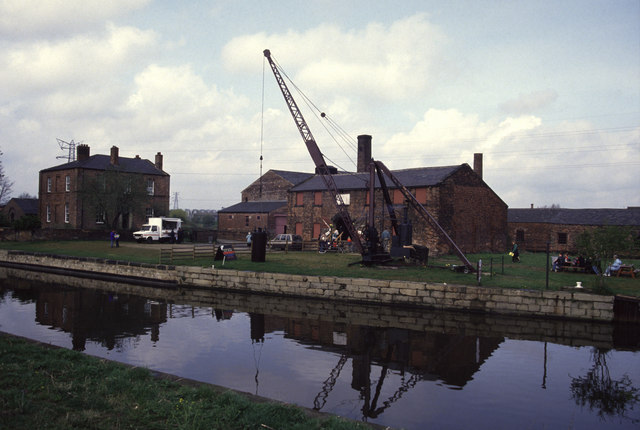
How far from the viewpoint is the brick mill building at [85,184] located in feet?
133

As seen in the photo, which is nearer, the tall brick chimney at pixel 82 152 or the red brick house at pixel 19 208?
the tall brick chimney at pixel 82 152

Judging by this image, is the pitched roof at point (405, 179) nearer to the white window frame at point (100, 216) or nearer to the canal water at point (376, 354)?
the canal water at point (376, 354)

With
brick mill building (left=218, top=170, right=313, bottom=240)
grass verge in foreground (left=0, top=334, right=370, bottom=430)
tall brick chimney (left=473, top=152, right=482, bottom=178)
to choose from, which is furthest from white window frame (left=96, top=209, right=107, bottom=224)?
grass verge in foreground (left=0, top=334, right=370, bottom=430)

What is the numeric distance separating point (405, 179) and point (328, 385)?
25155mm

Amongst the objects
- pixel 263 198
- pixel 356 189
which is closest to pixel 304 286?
pixel 356 189

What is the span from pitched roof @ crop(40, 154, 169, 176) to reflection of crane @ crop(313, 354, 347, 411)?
36.3 metres

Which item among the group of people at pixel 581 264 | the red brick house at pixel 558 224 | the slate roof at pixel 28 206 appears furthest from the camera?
the slate roof at pixel 28 206

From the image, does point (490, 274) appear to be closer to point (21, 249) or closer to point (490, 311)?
point (490, 311)

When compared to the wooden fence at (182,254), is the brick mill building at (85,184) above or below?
above

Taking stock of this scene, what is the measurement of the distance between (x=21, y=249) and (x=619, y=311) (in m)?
34.5

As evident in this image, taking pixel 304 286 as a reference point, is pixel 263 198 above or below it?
above

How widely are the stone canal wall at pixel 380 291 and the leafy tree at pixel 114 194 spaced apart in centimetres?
1422

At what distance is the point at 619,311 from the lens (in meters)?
14.3

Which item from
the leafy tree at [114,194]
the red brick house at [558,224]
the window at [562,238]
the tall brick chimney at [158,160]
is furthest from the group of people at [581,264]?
the tall brick chimney at [158,160]
